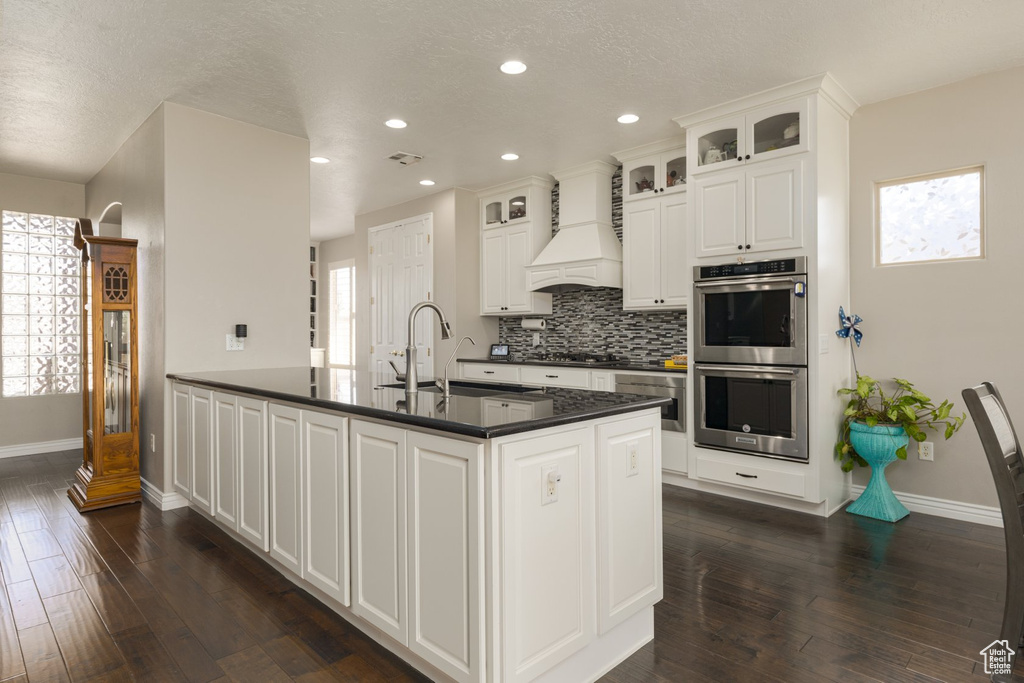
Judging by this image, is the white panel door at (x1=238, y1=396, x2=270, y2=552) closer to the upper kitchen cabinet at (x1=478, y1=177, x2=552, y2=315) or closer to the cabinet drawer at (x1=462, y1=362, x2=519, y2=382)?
the cabinet drawer at (x1=462, y1=362, x2=519, y2=382)

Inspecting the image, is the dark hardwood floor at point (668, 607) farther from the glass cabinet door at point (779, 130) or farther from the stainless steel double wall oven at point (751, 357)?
the glass cabinet door at point (779, 130)

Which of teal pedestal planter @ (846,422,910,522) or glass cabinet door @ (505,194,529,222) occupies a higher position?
glass cabinet door @ (505,194,529,222)

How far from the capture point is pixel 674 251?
4395 mm

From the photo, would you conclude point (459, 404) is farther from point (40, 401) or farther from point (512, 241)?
Result: point (40, 401)

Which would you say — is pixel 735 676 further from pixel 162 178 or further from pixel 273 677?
pixel 162 178

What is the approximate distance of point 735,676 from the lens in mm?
1850

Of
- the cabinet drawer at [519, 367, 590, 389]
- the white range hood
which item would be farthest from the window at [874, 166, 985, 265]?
the cabinet drawer at [519, 367, 590, 389]

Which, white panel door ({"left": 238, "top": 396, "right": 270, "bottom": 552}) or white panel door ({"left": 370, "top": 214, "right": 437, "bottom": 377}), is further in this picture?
white panel door ({"left": 370, "top": 214, "right": 437, "bottom": 377})

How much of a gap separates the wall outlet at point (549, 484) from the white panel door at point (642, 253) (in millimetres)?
3078

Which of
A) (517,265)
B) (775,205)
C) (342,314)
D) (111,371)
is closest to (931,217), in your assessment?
(775,205)

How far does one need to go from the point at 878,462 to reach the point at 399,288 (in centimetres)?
484

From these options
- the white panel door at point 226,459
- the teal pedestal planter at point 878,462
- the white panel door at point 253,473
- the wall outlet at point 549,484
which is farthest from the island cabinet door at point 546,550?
the teal pedestal planter at point 878,462

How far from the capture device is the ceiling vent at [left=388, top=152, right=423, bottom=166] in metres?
4.77

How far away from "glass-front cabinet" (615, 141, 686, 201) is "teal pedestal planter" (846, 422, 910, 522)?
2.11 meters
